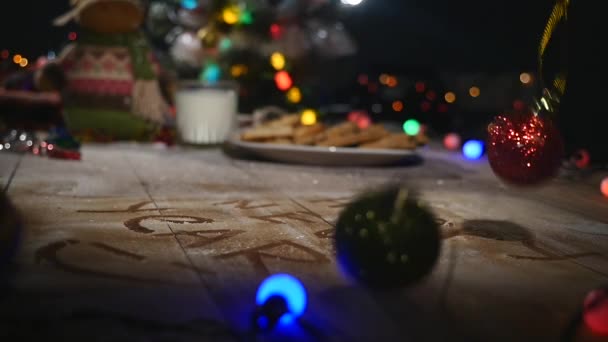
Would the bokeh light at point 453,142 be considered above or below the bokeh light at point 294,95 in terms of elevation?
below

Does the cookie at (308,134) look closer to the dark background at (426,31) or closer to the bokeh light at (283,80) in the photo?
the bokeh light at (283,80)

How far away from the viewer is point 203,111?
177cm

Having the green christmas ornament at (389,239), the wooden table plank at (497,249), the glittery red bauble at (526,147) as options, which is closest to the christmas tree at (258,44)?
the wooden table plank at (497,249)

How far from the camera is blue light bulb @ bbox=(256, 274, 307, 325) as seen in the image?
477 millimetres

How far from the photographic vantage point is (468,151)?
70.3 inches

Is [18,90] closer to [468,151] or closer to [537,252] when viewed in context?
[468,151]

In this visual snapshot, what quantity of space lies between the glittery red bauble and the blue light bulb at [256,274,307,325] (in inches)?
16.8

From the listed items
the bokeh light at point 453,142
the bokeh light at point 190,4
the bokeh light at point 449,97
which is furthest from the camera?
the bokeh light at point 449,97

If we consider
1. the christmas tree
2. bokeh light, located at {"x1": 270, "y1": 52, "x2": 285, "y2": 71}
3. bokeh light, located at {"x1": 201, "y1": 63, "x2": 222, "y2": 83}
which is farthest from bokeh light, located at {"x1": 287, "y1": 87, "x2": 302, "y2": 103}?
bokeh light, located at {"x1": 201, "y1": 63, "x2": 222, "y2": 83}

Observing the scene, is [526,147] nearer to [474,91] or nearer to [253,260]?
[253,260]

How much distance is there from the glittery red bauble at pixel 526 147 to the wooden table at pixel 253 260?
0.30 feet

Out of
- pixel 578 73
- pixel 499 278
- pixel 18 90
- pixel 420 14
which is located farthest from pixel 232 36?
pixel 499 278

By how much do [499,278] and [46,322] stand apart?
45cm

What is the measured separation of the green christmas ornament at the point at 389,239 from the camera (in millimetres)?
521
